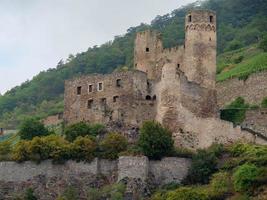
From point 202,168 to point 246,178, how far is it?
442cm

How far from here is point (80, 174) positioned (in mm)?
63625

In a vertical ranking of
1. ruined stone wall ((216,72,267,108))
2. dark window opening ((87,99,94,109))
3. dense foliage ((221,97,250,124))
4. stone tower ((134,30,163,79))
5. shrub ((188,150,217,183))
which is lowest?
shrub ((188,150,217,183))

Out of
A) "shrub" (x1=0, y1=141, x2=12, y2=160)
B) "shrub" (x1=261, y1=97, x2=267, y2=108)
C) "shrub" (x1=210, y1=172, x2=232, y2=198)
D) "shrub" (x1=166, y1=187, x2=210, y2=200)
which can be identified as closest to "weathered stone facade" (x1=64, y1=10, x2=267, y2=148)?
"shrub" (x1=210, y1=172, x2=232, y2=198)

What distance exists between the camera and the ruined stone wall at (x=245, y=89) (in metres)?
76.1

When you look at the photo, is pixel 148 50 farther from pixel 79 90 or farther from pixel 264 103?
pixel 264 103

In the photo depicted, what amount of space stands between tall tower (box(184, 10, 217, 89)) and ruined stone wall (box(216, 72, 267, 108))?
28.1 ft

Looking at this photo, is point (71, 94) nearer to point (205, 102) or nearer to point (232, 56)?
point (205, 102)

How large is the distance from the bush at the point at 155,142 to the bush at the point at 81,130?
5.45m

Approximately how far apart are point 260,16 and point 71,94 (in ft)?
182

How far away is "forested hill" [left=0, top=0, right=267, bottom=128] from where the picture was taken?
115250 mm

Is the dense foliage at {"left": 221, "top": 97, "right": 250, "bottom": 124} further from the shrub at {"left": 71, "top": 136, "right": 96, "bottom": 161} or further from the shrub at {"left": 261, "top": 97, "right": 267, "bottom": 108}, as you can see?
the shrub at {"left": 71, "top": 136, "right": 96, "bottom": 161}

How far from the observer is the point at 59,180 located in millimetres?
63875

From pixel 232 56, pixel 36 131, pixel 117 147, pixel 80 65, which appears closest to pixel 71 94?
pixel 36 131

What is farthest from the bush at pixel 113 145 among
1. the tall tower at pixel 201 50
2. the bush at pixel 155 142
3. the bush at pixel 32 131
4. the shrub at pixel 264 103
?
the shrub at pixel 264 103
